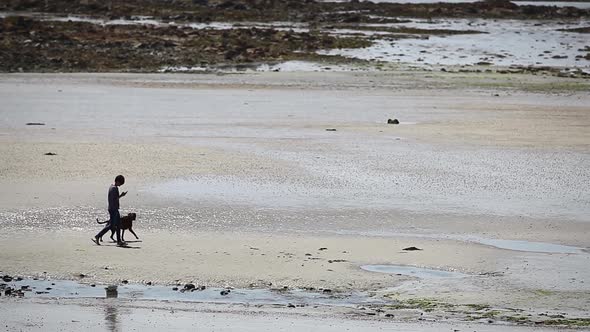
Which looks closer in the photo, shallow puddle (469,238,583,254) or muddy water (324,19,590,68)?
shallow puddle (469,238,583,254)

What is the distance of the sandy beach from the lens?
45.6 ft

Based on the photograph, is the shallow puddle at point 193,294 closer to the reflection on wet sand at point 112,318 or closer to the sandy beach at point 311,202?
the sandy beach at point 311,202

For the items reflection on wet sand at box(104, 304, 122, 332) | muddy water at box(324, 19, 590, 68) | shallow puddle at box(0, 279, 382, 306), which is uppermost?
reflection on wet sand at box(104, 304, 122, 332)

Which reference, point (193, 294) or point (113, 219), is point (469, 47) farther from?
point (193, 294)

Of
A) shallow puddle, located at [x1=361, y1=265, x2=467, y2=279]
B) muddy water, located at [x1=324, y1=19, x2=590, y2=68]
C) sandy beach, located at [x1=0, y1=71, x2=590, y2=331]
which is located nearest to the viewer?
sandy beach, located at [x1=0, y1=71, x2=590, y2=331]

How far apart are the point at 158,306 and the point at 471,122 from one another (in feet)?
61.6

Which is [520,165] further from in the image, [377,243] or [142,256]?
[142,256]

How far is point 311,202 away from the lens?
20.2m

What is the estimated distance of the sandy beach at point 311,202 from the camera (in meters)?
13.9

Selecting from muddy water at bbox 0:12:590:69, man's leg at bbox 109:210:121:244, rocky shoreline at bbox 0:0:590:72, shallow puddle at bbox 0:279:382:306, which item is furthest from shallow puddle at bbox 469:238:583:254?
rocky shoreline at bbox 0:0:590:72

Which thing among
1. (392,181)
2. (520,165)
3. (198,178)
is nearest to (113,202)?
(198,178)

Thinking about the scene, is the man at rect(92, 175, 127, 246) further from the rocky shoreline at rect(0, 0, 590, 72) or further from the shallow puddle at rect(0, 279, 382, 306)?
the rocky shoreline at rect(0, 0, 590, 72)

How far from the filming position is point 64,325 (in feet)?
41.1

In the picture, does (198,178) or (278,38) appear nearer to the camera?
(198,178)
